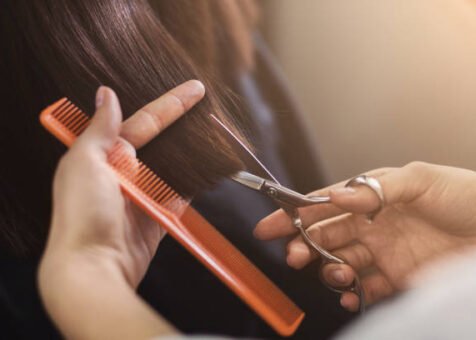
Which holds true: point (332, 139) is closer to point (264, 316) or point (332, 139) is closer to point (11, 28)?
point (264, 316)

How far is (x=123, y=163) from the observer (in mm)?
483

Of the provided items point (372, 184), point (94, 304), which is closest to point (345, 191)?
point (372, 184)

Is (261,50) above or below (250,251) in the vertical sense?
above

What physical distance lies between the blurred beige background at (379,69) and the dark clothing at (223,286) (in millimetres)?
43

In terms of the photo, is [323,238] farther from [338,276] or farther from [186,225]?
[186,225]

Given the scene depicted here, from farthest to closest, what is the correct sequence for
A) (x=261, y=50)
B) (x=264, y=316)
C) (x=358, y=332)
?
1. (x=261, y=50)
2. (x=264, y=316)
3. (x=358, y=332)

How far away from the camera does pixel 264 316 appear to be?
0.50 metres

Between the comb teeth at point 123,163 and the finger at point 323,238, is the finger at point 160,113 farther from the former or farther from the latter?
the finger at point 323,238

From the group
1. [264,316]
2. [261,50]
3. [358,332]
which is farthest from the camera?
[261,50]

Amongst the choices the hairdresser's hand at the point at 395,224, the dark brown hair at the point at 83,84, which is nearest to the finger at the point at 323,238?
the hairdresser's hand at the point at 395,224

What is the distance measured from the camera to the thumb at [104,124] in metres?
0.46

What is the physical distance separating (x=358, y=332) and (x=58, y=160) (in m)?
0.30

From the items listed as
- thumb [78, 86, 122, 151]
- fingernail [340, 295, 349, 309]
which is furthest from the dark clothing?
thumb [78, 86, 122, 151]

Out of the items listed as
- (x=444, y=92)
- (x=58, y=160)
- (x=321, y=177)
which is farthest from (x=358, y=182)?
(x=58, y=160)
